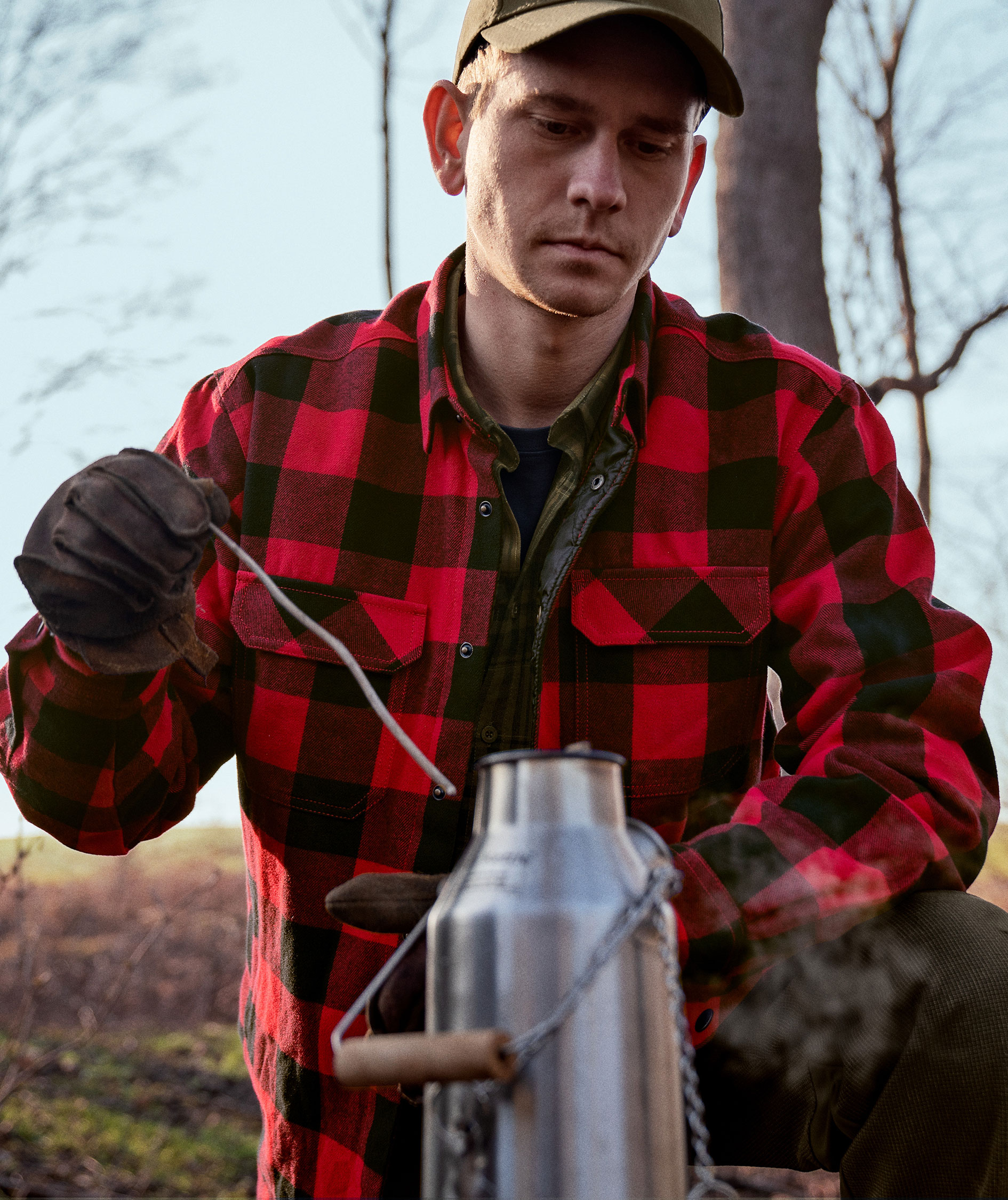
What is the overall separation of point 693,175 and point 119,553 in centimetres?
165

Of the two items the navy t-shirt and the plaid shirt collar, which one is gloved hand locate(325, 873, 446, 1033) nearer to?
the navy t-shirt

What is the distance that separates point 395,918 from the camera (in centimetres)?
140

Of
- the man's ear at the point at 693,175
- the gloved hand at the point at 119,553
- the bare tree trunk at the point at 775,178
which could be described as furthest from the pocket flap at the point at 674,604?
the bare tree trunk at the point at 775,178

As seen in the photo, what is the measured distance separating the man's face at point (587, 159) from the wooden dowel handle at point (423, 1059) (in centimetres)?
149

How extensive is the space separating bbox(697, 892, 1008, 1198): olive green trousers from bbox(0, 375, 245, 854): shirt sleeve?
1148 millimetres

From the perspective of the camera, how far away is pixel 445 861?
2.09 meters

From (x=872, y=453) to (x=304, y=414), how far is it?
121 centimetres

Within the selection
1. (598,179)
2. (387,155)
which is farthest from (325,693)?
(387,155)

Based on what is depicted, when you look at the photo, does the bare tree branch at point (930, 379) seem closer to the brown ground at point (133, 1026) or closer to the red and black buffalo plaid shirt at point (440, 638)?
the red and black buffalo plaid shirt at point (440, 638)

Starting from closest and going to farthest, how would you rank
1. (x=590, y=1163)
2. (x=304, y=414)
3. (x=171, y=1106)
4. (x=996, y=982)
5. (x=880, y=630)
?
(x=590, y=1163) → (x=996, y=982) → (x=880, y=630) → (x=304, y=414) → (x=171, y=1106)

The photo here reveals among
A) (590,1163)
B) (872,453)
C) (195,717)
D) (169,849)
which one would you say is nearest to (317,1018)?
(195,717)

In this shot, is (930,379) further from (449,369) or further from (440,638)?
(440,638)

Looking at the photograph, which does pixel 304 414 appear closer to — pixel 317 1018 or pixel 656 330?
pixel 656 330

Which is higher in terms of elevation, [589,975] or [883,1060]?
[589,975]
